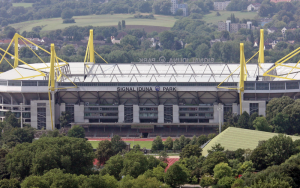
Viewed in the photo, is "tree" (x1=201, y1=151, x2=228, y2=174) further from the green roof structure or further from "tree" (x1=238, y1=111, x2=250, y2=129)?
"tree" (x1=238, y1=111, x2=250, y2=129)

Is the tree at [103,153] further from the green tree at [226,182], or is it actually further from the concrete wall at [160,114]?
the concrete wall at [160,114]

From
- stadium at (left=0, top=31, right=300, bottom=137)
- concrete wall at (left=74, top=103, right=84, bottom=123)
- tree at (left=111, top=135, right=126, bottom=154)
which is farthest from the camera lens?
concrete wall at (left=74, top=103, right=84, bottom=123)

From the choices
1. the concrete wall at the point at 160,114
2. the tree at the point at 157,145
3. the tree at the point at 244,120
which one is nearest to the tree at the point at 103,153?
the tree at the point at 157,145

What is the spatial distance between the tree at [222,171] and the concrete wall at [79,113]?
56754 millimetres

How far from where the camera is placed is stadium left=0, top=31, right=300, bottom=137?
144625 mm

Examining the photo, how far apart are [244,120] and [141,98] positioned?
79.6ft

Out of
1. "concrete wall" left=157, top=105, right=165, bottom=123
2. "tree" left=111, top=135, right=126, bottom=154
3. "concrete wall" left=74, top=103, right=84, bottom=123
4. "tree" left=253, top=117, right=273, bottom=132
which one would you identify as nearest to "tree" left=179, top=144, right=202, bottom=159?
"tree" left=111, top=135, right=126, bottom=154

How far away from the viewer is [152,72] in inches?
6048

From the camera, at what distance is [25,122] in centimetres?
14712

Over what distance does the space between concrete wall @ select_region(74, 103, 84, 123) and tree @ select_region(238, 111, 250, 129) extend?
35002 millimetres

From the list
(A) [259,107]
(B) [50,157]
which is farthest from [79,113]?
(B) [50,157]

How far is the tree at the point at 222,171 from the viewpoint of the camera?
95750mm

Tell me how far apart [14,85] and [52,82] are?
8689 mm

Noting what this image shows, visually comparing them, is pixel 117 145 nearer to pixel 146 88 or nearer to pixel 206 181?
pixel 146 88
